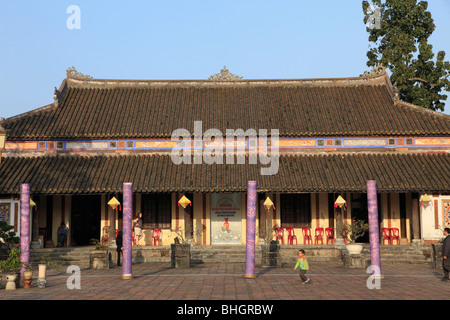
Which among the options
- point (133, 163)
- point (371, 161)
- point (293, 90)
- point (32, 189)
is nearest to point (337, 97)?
point (293, 90)

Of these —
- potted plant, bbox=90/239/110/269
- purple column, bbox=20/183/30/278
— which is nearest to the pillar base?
potted plant, bbox=90/239/110/269

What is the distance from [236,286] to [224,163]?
11298 millimetres

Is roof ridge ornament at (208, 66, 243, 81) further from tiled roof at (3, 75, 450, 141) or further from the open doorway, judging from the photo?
the open doorway

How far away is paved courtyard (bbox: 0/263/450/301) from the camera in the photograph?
12703 millimetres

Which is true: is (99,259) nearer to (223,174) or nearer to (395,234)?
(223,174)

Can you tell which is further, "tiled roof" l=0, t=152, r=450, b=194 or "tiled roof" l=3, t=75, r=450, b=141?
"tiled roof" l=3, t=75, r=450, b=141

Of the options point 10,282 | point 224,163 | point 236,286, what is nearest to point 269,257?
point 224,163

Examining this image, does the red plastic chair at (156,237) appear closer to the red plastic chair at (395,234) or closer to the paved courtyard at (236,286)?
the paved courtyard at (236,286)

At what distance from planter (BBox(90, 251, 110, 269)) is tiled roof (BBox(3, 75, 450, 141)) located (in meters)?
7.29

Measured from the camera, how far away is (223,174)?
80.5ft

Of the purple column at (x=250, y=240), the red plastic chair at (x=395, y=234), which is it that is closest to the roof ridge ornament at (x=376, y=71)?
the red plastic chair at (x=395, y=234)

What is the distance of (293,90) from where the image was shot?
29406 mm

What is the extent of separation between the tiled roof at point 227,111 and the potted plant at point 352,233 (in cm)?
458
